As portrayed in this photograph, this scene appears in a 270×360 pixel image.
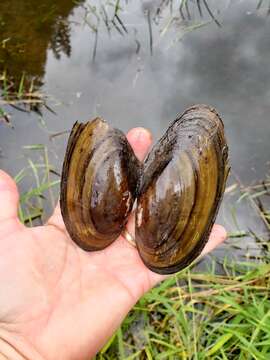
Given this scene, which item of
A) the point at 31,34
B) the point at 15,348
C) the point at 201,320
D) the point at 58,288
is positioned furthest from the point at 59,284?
the point at 31,34

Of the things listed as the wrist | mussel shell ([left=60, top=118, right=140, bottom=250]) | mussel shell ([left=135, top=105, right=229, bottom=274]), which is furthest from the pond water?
the wrist

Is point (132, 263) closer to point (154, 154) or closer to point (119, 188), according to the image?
point (119, 188)

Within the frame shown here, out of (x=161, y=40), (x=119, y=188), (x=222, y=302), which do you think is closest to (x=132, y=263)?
(x=119, y=188)

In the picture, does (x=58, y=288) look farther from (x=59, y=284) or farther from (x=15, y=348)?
(x=15, y=348)

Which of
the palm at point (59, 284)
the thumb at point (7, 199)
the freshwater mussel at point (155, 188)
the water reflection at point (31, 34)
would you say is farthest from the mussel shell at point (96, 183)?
the water reflection at point (31, 34)

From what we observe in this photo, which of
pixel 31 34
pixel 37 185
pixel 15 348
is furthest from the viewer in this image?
pixel 31 34

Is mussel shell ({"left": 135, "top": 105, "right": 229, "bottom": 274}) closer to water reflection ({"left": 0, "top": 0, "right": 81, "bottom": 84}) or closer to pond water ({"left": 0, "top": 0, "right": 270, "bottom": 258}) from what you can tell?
pond water ({"left": 0, "top": 0, "right": 270, "bottom": 258})

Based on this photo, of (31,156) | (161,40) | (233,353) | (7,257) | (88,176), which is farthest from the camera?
(161,40)

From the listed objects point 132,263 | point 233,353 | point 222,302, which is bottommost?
point 233,353
